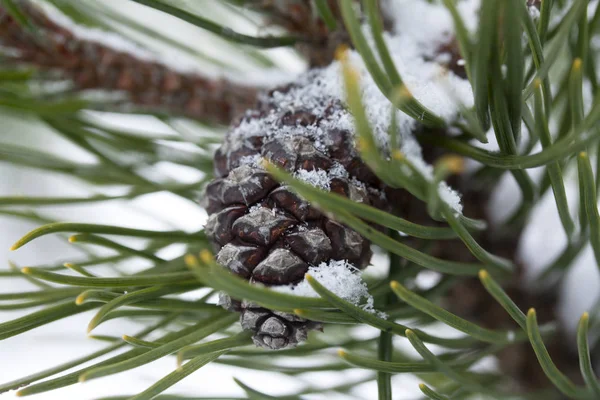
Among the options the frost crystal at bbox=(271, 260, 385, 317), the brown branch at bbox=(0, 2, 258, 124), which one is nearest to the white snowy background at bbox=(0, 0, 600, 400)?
the brown branch at bbox=(0, 2, 258, 124)

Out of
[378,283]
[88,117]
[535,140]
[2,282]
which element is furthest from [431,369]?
[2,282]

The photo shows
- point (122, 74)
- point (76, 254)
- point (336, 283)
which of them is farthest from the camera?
point (76, 254)

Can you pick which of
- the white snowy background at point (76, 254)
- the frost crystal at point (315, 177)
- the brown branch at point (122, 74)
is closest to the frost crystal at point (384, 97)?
the frost crystal at point (315, 177)

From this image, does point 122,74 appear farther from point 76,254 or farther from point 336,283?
point 76,254

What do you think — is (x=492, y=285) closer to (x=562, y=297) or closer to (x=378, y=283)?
(x=378, y=283)

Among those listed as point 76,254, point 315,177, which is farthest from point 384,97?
point 76,254

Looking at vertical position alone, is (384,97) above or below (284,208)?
above

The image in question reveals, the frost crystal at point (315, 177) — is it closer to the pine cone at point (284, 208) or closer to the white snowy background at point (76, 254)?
the pine cone at point (284, 208)

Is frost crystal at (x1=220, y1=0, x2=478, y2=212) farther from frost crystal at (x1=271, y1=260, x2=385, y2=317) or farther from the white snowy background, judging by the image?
the white snowy background
